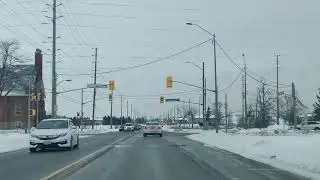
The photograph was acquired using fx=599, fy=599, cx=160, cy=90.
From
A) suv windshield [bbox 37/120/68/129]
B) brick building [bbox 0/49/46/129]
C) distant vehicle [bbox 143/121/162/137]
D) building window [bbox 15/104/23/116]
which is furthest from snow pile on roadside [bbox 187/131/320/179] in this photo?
building window [bbox 15/104/23/116]

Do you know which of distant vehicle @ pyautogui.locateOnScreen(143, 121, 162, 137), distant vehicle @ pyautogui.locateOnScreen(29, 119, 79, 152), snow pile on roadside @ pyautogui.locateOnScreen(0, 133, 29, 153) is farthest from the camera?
distant vehicle @ pyautogui.locateOnScreen(143, 121, 162, 137)

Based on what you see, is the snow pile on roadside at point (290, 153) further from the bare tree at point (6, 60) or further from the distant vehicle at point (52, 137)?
the bare tree at point (6, 60)

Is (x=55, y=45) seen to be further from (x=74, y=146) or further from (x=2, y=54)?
(x=2, y=54)

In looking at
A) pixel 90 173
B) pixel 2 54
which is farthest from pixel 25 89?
pixel 90 173

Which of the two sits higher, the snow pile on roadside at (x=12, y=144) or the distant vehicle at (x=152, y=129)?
the distant vehicle at (x=152, y=129)

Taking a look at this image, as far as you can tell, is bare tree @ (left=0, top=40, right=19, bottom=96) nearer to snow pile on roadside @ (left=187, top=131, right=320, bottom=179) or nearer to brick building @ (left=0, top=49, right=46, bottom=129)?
brick building @ (left=0, top=49, right=46, bottom=129)

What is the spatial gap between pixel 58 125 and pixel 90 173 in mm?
14603

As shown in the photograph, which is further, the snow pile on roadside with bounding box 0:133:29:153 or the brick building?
the brick building

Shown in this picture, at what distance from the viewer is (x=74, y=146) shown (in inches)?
1339

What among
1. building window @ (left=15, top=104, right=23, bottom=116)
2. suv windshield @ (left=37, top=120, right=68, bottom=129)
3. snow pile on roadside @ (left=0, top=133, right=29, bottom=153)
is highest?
building window @ (left=15, top=104, right=23, bottom=116)

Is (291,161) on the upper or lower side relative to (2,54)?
lower

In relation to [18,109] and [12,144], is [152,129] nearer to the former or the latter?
[12,144]

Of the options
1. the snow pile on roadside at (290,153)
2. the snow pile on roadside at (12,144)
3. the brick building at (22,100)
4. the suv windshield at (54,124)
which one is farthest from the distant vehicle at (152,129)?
the brick building at (22,100)

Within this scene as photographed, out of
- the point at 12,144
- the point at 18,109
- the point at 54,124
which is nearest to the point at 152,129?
the point at 12,144
